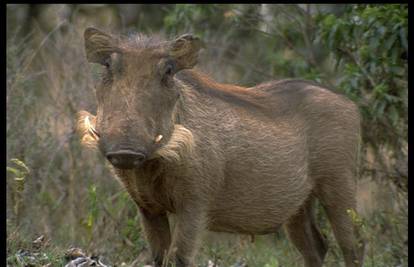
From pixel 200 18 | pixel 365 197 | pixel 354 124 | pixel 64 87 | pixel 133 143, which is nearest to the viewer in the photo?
pixel 133 143

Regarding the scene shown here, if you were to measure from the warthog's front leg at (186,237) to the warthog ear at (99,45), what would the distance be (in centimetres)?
88

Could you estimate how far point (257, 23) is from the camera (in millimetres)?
8648

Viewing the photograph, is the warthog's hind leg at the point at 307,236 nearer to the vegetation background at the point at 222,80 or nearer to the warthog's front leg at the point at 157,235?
the vegetation background at the point at 222,80

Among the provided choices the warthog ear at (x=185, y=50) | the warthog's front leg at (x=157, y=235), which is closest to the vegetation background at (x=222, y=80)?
the warthog's front leg at (x=157, y=235)

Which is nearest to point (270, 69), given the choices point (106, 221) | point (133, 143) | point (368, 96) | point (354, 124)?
point (368, 96)

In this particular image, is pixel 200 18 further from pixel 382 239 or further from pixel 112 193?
pixel 382 239

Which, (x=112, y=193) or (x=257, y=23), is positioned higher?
(x=257, y=23)

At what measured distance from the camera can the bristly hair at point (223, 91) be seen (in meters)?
5.39

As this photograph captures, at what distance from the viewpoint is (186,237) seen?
16.5 ft

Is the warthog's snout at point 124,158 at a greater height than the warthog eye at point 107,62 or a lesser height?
lesser

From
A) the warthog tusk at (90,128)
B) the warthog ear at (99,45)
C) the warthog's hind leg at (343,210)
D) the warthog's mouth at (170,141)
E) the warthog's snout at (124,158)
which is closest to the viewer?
the warthog's snout at (124,158)

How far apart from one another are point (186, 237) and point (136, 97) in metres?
0.84

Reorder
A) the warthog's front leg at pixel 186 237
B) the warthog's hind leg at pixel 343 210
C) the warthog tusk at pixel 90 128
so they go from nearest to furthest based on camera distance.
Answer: the warthog tusk at pixel 90 128, the warthog's front leg at pixel 186 237, the warthog's hind leg at pixel 343 210

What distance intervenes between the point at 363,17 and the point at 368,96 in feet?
2.64
